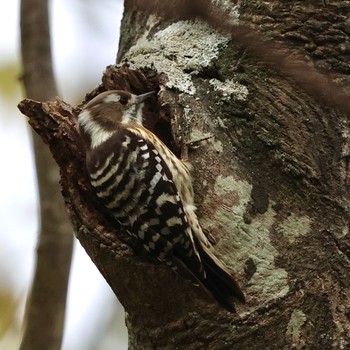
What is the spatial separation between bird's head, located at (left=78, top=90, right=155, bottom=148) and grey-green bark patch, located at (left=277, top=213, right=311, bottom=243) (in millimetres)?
849

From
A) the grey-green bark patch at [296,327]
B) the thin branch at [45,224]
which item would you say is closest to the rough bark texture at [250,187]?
the grey-green bark patch at [296,327]

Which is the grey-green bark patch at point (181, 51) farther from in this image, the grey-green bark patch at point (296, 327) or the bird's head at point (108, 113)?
the grey-green bark patch at point (296, 327)

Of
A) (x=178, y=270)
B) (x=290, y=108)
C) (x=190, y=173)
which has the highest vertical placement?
(x=290, y=108)

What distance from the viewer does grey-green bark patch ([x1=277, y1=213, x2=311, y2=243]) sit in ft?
8.72

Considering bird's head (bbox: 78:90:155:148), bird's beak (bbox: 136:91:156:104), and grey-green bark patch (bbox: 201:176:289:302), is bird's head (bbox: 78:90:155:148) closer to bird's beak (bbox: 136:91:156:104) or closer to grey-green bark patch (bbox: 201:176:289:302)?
bird's beak (bbox: 136:91:156:104)

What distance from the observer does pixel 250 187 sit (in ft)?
9.02

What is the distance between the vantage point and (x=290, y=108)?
9.37ft

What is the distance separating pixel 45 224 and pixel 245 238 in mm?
1162

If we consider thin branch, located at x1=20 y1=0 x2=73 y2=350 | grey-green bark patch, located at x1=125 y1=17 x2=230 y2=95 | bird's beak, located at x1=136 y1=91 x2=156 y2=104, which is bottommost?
thin branch, located at x1=20 y1=0 x2=73 y2=350

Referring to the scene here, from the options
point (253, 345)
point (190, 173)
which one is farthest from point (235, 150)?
point (253, 345)

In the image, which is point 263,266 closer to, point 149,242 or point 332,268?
point 332,268

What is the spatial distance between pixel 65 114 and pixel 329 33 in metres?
1.14

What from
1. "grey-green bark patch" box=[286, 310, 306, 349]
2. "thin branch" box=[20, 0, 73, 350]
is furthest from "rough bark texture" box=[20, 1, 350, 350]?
"thin branch" box=[20, 0, 73, 350]

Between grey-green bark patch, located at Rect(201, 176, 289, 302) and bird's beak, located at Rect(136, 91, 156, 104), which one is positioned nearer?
grey-green bark patch, located at Rect(201, 176, 289, 302)
